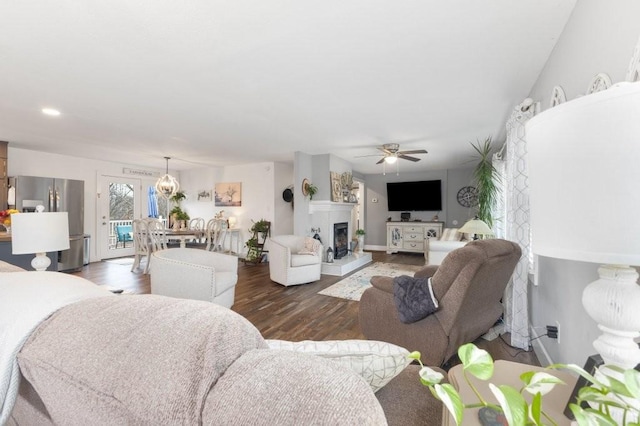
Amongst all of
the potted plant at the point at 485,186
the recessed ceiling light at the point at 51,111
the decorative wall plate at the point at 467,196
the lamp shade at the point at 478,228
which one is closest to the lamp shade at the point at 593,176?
the lamp shade at the point at 478,228

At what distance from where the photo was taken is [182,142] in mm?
4672

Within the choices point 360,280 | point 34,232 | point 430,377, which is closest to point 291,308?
point 360,280

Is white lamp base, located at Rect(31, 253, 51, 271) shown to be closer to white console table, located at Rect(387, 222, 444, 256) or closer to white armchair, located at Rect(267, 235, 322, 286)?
white armchair, located at Rect(267, 235, 322, 286)

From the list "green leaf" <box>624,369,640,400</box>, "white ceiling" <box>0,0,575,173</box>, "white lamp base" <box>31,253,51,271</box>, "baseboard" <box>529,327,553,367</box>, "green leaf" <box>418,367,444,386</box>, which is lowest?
"baseboard" <box>529,327,553,367</box>

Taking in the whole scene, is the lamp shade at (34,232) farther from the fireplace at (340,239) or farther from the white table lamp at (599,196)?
the fireplace at (340,239)

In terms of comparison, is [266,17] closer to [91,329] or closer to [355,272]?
[91,329]

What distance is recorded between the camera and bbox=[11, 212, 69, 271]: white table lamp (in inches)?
68.7

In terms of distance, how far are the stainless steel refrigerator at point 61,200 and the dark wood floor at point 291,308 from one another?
37 cm

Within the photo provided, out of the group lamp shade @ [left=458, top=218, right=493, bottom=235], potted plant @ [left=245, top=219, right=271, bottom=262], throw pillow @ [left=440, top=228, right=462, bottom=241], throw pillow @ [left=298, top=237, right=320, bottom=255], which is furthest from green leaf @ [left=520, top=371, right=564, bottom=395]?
potted plant @ [left=245, top=219, right=271, bottom=262]

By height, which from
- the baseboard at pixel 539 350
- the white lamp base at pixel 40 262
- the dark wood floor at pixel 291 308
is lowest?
the dark wood floor at pixel 291 308

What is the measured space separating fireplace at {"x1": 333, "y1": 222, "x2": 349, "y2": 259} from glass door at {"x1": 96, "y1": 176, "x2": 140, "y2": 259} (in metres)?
5.02

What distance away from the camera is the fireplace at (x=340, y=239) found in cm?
583

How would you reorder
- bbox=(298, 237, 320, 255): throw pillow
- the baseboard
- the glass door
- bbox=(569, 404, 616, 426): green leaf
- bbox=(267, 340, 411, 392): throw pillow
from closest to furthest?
1. bbox=(569, 404, 616, 426): green leaf
2. bbox=(267, 340, 411, 392): throw pillow
3. the baseboard
4. bbox=(298, 237, 320, 255): throw pillow
5. the glass door

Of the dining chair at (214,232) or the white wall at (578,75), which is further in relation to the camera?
the dining chair at (214,232)
